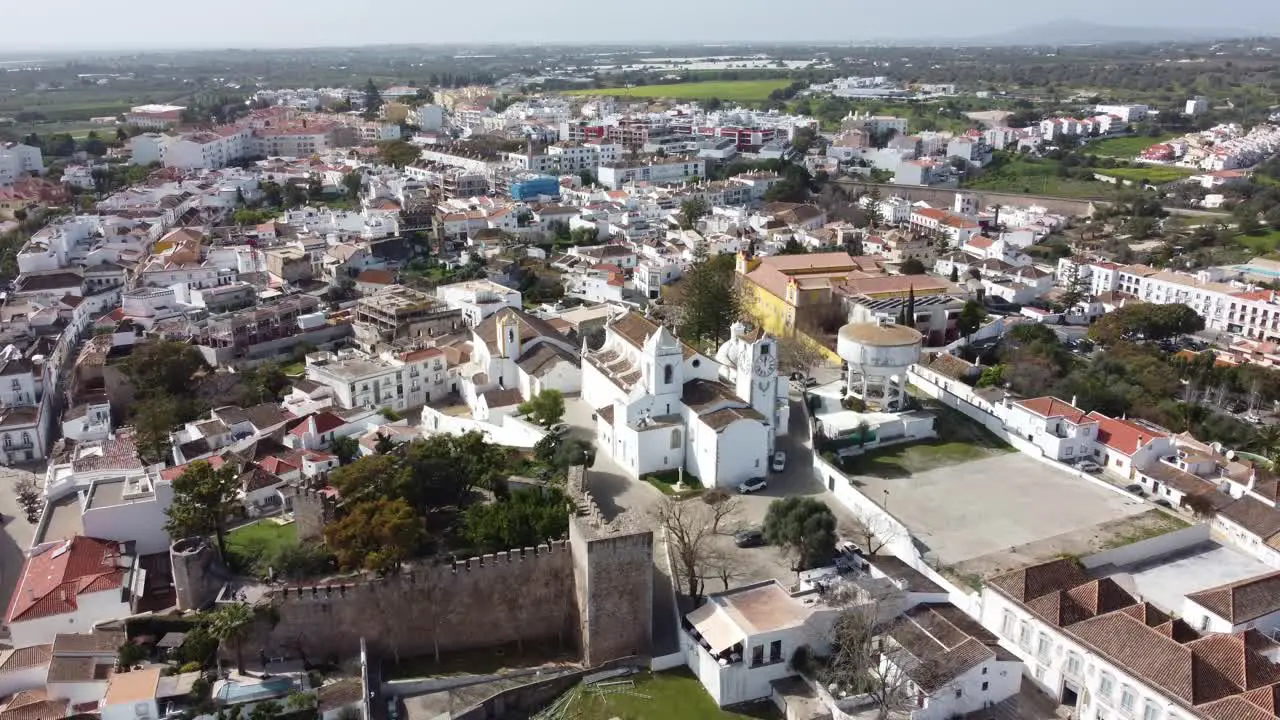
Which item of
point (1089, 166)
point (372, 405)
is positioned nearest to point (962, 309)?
point (372, 405)

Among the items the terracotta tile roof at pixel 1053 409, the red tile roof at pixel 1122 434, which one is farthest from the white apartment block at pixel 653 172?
the red tile roof at pixel 1122 434

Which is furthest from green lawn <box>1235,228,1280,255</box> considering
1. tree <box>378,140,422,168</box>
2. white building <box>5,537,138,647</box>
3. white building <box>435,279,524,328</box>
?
white building <box>5,537,138,647</box>

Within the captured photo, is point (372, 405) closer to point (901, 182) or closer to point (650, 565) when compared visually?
point (650, 565)

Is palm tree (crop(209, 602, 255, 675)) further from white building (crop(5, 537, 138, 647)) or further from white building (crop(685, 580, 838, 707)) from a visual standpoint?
white building (crop(685, 580, 838, 707))

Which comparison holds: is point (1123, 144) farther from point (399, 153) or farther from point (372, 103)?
point (372, 103)

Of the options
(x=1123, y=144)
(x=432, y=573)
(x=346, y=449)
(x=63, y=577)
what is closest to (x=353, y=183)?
(x=346, y=449)

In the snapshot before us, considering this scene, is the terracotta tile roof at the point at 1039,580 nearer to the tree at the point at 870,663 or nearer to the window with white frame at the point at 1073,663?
the window with white frame at the point at 1073,663
